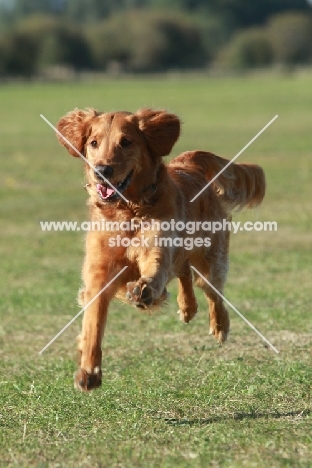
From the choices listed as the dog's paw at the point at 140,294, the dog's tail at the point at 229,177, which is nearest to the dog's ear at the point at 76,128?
the dog's tail at the point at 229,177

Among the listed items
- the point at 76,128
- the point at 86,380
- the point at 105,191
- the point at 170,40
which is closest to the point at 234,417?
the point at 86,380

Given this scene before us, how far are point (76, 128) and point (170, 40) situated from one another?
10935 centimetres

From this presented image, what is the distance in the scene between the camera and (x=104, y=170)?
577 cm

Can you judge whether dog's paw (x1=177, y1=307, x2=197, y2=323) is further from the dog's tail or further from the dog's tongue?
the dog's tongue

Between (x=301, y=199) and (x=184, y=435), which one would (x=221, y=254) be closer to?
(x=184, y=435)

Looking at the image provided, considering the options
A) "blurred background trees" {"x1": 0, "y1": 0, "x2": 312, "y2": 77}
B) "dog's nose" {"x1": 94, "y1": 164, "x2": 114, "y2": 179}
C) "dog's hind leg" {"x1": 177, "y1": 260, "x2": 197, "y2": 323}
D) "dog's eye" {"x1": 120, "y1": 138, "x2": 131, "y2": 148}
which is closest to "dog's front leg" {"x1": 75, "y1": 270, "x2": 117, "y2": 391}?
"dog's nose" {"x1": 94, "y1": 164, "x2": 114, "y2": 179}

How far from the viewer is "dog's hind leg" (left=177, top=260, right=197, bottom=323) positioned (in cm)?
722

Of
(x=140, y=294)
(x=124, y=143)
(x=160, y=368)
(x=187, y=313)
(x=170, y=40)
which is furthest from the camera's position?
(x=170, y=40)

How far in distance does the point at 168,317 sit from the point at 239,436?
3808 mm

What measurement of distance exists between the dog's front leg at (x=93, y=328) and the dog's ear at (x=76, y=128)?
2.89ft

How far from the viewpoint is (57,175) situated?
21.3m

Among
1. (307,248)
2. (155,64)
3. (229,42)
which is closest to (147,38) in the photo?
(155,64)

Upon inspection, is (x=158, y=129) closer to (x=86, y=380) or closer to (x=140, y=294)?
(x=140, y=294)

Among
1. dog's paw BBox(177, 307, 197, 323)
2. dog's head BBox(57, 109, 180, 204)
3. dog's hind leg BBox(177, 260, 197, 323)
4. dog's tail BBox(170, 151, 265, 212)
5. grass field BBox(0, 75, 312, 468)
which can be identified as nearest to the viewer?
grass field BBox(0, 75, 312, 468)
